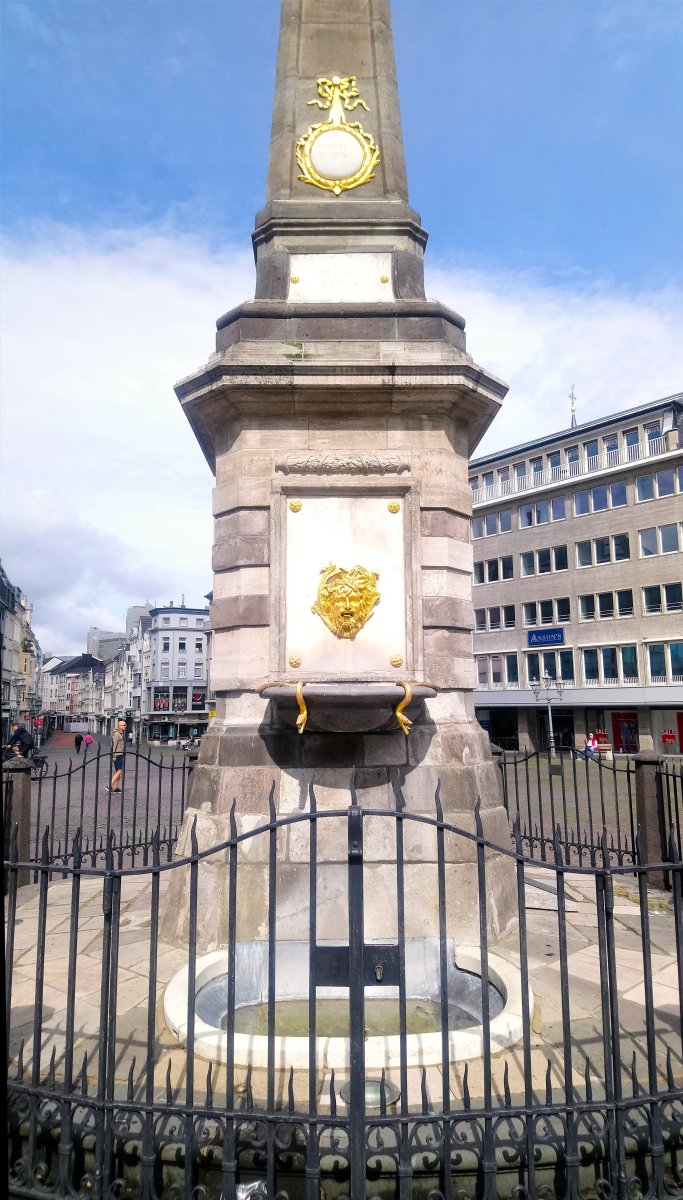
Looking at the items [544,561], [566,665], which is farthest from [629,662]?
[544,561]

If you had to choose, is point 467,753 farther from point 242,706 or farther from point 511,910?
point 242,706

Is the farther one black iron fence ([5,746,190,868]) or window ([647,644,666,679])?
window ([647,644,666,679])

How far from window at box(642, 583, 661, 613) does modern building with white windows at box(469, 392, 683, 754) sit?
0.05 metres

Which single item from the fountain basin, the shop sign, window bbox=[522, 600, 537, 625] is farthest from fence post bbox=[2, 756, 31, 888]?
window bbox=[522, 600, 537, 625]

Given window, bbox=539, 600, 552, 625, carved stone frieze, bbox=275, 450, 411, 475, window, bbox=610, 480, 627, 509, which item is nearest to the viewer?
carved stone frieze, bbox=275, 450, 411, 475

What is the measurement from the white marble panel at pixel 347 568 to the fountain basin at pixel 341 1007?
7.58ft

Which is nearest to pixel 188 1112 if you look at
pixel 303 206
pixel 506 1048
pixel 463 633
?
pixel 506 1048

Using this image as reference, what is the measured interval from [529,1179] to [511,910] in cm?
328

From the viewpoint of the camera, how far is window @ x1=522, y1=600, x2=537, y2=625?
4491 centimetres

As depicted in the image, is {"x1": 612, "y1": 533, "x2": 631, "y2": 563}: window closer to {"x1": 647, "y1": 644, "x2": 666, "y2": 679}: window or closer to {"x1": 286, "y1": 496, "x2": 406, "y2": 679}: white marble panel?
{"x1": 647, "y1": 644, "x2": 666, "y2": 679}: window

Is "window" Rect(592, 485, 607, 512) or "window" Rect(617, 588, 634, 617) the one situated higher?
"window" Rect(592, 485, 607, 512)

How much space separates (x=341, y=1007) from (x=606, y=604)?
38.9 metres

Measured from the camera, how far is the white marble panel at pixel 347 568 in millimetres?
6371

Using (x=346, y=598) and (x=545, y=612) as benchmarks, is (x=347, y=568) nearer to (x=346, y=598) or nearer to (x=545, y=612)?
(x=346, y=598)
